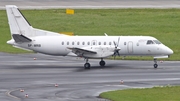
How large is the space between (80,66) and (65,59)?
518cm

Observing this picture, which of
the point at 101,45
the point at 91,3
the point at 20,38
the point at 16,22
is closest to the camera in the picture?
the point at 101,45

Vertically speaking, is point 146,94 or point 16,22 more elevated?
point 16,22

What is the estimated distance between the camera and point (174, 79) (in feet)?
123

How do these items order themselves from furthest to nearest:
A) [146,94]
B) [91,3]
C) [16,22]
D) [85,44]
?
1. [91,3]
2. [16,22]
3. [85,44]
4. [146,94]

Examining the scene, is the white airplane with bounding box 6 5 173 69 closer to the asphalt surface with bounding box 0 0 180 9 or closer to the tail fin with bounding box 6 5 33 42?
the tail fin with bounding box 6 5 33 42

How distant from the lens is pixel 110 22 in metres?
76.8

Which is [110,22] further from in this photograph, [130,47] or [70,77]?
[70,77]

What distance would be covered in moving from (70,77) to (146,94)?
909 centimetres

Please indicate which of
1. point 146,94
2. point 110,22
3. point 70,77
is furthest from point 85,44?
point 110,22

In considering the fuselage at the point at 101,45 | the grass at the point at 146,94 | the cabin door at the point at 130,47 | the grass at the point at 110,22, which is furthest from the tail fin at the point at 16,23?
the grass at the point at 110,22

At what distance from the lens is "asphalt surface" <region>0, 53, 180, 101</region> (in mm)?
32031

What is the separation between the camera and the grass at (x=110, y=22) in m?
69.6

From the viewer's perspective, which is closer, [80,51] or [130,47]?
[80,51]

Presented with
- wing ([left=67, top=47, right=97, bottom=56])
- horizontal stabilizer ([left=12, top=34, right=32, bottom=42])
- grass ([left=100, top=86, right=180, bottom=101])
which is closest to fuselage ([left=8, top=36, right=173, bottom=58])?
horizontal stabilizer ([left=12, top=34, right=32, bottom=42])
